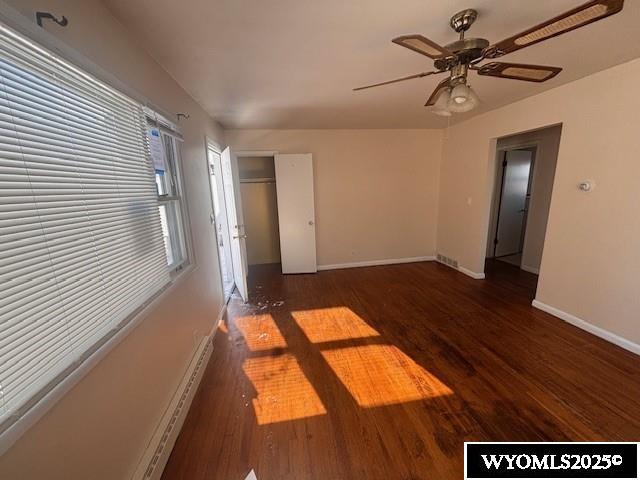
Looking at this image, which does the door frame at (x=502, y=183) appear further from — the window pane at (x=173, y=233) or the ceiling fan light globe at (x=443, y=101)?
the window pane at (x=173, y=233)

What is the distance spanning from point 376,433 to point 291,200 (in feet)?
10.7

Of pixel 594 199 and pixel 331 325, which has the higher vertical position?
pixel 594 199

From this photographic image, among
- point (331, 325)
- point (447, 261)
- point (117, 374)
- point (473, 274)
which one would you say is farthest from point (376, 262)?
point (117, 374)

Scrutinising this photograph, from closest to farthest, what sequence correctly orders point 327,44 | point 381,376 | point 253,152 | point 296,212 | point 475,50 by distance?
point 475,50 → point 327,44 → point 381,376 → point 253,152 → point 296,212

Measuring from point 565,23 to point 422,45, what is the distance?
572mm

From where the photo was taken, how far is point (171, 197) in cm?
192

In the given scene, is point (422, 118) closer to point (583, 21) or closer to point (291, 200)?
point (291, 200)

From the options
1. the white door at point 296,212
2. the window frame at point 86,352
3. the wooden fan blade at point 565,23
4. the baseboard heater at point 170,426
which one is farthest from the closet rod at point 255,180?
the wooden fan blade at point 565,23

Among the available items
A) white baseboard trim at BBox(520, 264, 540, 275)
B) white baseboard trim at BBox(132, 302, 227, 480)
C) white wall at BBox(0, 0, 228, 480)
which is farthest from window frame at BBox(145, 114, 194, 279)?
white baseboard trim at BBox(520, 264, 540, 275)

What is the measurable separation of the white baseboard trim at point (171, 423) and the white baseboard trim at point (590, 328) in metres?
3.55

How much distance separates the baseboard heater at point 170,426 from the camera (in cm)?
125

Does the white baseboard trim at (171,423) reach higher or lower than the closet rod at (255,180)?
lower

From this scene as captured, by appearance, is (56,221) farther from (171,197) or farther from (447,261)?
(447,261)

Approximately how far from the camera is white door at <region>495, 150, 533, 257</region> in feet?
14.7
